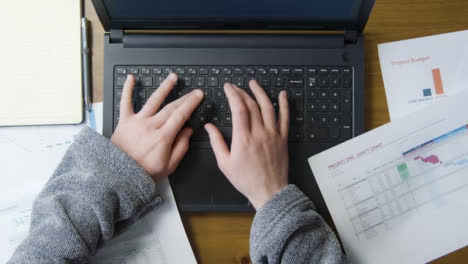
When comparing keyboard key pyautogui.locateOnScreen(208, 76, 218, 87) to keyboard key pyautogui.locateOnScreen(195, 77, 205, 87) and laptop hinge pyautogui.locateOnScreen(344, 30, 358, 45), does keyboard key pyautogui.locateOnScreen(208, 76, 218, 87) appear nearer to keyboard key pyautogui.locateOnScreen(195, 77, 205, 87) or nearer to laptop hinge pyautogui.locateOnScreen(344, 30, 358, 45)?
keyboard key pyautogui.locateOnScreen(195, 77, 205, 87)

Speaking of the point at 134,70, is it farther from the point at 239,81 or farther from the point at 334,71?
the point at 334,71

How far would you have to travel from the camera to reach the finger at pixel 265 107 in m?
0.60

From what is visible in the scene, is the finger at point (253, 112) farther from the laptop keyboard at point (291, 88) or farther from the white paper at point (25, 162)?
the white paper at point (25, 162)

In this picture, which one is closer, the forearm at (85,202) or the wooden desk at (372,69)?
the forearm at (85,202)

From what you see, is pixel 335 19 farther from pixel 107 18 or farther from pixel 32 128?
pixel 32 128

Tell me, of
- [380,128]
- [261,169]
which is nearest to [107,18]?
[261,169]

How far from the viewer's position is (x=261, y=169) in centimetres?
58

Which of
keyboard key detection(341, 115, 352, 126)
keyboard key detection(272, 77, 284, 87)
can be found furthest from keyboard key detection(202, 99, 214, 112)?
keyboard key detection(341, 115, 352, 126)

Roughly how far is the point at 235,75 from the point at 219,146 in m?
0.12

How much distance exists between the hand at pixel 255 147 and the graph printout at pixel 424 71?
0.64 feet

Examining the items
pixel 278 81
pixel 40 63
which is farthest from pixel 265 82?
pixel 40 63

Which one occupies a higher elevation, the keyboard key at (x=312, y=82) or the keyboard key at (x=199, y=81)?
the keyboard key at (x=199, y=81)

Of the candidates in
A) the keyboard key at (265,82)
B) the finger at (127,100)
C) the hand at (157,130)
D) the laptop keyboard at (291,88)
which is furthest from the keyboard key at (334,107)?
the finger at (127,100)

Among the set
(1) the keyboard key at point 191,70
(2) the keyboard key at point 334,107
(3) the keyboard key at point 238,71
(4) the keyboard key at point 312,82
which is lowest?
(2) the keyboard key at point 334,107
